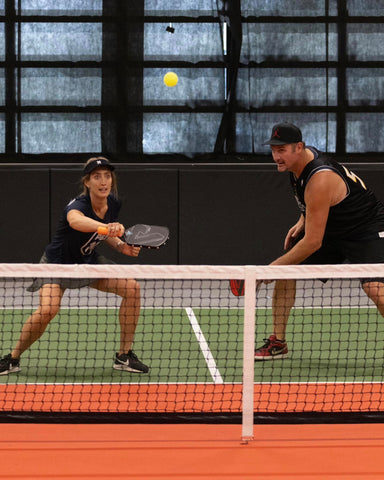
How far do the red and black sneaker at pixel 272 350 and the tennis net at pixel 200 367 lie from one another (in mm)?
41

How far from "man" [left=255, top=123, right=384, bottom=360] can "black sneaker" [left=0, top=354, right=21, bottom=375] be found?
1483mm

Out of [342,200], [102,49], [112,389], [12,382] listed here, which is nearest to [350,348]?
[342,200]

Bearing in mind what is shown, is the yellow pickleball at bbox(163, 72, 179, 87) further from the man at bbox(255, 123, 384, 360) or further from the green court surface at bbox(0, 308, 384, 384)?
the man at bbox(255, 123, 384, 360)

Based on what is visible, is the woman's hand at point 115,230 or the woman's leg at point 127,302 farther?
the woman's leg at point 127,302

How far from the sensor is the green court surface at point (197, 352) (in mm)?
5281

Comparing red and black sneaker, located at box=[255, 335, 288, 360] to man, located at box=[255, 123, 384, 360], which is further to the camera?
red and black sneaker, located at box=[255, 335, 288, 360]

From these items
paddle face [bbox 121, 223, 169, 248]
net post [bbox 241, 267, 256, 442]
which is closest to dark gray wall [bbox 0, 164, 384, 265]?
paddle face [bbox 121, 223, 169, 248]

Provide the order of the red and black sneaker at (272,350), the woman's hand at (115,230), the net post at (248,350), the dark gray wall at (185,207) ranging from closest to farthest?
the net post at (248,350) → the woman's hand at (115,230) → the red and black sneaker at (272,350) → the dark gray wall at (185,207)

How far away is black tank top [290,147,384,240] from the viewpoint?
17.5 feet

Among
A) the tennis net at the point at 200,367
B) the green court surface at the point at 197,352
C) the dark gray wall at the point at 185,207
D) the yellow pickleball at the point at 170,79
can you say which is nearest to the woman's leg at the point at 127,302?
the tennis net at the point at 200,367

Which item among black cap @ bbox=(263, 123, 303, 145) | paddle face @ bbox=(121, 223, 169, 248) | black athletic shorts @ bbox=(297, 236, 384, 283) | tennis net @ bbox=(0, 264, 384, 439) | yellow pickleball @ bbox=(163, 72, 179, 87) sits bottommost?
tennis net @ bbox=(0, 264, 384, 439)
